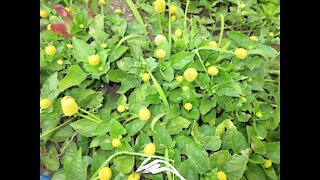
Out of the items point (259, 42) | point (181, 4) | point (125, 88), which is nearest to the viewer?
point (125, 88)

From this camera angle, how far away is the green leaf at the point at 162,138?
0.86m

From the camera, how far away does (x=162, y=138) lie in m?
0.86

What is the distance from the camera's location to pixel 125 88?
3.18 feet

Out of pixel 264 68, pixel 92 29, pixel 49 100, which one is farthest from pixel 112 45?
pixel 264 68

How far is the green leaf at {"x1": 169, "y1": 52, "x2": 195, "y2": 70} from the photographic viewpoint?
96cm

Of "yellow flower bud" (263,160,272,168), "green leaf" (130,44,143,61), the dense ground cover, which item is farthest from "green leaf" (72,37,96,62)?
"yellow flower bud" (263,160,272,168)

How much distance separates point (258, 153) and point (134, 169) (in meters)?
0.30

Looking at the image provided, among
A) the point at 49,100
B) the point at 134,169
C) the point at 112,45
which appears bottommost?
the point at 134,169

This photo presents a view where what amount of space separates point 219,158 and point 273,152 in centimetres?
16

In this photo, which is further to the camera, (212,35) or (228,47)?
(212,35)

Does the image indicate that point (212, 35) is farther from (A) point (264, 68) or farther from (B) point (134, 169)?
(B) point (134, 169)

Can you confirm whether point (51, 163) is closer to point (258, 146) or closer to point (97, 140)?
point (97, 140)

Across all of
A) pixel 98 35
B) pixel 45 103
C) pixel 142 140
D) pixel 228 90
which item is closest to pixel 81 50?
pixel 98 35

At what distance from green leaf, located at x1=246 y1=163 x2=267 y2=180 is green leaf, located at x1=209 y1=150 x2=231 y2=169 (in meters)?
0.09
